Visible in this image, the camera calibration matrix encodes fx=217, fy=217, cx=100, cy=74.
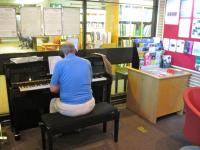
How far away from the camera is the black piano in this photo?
8.35 ft

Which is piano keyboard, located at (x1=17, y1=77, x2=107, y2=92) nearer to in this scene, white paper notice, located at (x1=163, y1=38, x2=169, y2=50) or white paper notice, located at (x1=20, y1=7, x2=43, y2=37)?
white paper notice, located at (x1=20, y1=7, x2=43, y2=37)

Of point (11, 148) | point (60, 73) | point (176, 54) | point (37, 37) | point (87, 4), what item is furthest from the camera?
point (176, 54)

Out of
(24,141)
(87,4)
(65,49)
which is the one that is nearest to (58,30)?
(87,4)

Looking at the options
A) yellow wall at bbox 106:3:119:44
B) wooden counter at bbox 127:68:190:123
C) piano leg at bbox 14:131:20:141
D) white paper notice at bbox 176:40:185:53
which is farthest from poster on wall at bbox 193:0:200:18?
piano leg at bbox 14:131:20:141

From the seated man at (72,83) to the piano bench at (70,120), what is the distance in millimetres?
67

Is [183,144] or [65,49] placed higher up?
[65,49]

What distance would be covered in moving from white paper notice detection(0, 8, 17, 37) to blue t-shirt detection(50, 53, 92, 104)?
0.96m

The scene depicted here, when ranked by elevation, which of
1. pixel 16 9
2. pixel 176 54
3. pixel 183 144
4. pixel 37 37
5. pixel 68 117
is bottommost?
pixel 183 144

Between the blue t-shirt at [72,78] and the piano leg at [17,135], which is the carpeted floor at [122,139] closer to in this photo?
the piano leg at [17,135]

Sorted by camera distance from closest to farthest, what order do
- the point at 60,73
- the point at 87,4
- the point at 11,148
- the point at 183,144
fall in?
the point at 60,73, the point at 11,148, the point at 183,144, the point at 87,4

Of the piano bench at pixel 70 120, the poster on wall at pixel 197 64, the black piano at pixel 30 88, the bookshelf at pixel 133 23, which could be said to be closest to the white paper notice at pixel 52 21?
the black piano at pixel 30 88

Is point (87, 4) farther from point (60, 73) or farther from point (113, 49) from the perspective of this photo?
point (60, 73)

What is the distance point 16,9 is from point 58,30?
61 centimetres

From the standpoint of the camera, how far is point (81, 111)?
2328mm
